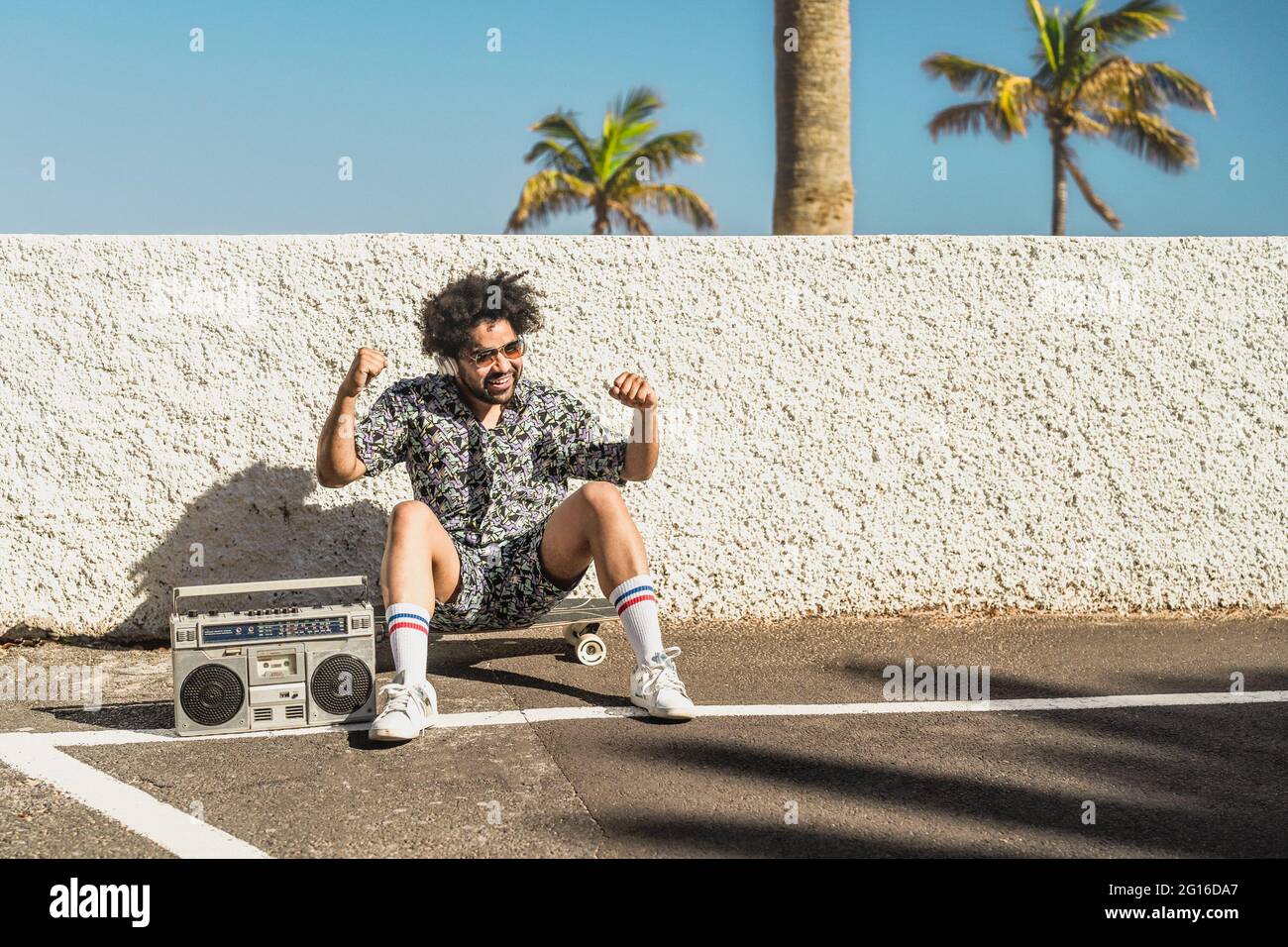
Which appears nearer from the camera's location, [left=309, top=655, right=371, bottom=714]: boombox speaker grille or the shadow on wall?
[left=309, top=655, right=371, bottom=714]: boombox speaker grille

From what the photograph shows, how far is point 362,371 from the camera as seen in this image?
3.80m

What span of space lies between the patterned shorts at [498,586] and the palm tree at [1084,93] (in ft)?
86.6

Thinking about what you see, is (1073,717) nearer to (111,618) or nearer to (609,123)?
(111,618)

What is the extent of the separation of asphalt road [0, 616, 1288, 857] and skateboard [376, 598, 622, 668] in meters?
0.08

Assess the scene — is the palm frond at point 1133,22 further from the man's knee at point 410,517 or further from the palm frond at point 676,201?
the man's knee at point 410,517

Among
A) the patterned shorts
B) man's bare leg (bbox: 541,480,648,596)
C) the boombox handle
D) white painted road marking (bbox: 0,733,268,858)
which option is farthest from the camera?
the patterned shorts

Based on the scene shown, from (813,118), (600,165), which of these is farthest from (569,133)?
(813,118)

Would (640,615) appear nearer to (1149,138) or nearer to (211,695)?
(211,695)

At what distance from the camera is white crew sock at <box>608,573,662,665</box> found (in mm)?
3834

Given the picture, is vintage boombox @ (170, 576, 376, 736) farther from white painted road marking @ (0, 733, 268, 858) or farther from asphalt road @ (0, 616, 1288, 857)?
white painted road marking @ (0, 733, 268, 858)

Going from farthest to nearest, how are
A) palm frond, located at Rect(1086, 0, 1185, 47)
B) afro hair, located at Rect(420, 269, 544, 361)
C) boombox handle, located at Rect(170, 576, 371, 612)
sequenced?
palm frond, located at Rect(1086, 0, 1185, 47), afro hair, located at Rect(420, 269, 544, 361), boombox handle, located at Rect(170, 576, 371, 612)

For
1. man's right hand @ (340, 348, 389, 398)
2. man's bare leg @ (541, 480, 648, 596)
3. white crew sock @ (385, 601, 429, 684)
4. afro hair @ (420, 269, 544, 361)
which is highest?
afro hair @ (420, 269, 544, 361)

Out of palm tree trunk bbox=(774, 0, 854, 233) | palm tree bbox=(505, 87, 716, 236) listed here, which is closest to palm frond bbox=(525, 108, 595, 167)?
palm tree bbox=(505, 87, 716, 236)
